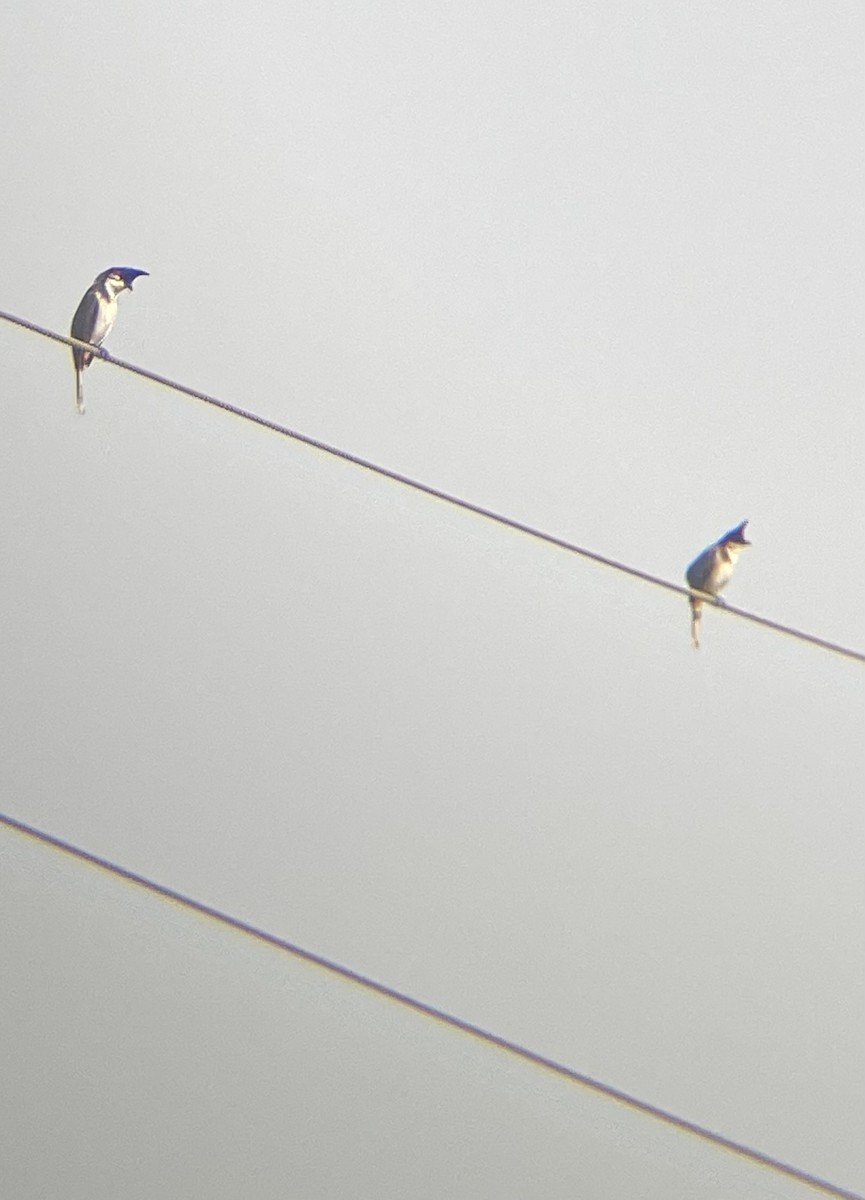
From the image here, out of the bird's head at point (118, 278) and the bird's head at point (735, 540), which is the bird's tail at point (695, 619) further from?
the bird's head at point (118, 278)

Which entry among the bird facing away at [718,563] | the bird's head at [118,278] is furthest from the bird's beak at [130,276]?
the bird facing away at [718,563]

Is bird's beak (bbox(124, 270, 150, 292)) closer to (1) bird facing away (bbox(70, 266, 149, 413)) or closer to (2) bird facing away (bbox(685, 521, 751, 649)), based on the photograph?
(1) bird facing away (bbox(70, 266, 149, 413))

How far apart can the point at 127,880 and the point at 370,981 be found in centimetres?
65

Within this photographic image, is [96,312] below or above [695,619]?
above

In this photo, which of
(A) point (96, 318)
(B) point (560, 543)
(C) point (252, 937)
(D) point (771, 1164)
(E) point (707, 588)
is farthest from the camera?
(A) point (96, 318)

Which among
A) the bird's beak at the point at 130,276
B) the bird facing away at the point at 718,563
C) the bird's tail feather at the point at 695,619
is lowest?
the bird's tail feather at the point at 695,619

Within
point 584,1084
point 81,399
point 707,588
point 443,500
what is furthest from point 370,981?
point 81,399

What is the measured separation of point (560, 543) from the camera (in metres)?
5.37

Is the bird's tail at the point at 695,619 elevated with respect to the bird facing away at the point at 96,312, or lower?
lower

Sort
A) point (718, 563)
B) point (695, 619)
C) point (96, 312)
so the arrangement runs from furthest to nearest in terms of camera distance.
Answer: point (96, 312) → point (718, 563) → point (695, 619)

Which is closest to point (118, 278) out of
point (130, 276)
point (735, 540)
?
point (130, 276)

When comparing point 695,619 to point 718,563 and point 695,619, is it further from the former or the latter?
point 718,563

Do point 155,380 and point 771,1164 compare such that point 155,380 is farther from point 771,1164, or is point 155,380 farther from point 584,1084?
point 771,1164

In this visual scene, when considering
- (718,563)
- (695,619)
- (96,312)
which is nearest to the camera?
(695,619)
